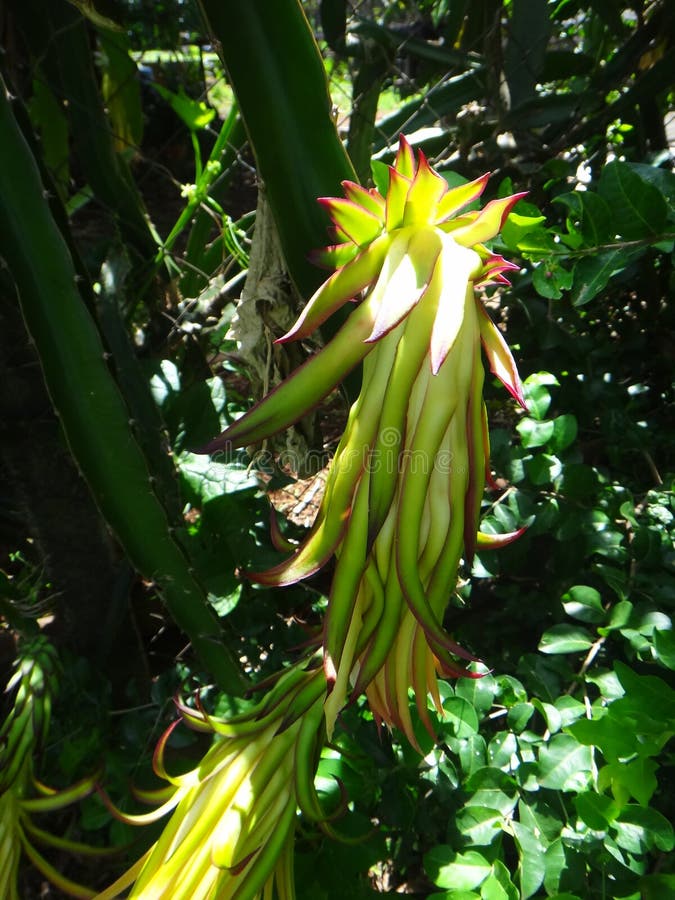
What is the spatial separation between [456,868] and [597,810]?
0.41 ft

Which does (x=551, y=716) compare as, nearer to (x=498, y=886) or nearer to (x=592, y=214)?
(x=498, y=886)

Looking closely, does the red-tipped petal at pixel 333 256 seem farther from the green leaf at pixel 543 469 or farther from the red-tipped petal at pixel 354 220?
the green leaf at pixel 543 469

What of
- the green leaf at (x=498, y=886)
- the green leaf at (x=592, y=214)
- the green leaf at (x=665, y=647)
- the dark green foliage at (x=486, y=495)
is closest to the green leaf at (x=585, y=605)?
the dark green foliage at (x=486, y=495)

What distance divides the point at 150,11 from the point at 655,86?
36.7 inches

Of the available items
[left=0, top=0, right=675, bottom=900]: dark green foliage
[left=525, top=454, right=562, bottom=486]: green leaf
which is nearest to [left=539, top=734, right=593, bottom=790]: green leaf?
[left=0, top=0, right=675, bottom=900]: dark green foliage

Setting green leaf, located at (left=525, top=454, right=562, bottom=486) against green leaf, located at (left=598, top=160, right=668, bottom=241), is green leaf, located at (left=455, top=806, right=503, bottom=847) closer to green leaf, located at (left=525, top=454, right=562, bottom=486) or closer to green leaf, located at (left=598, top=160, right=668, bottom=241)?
green leaf, located at (left=525, top=454, right=562, bottom=486)

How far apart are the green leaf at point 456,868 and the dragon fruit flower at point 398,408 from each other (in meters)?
0.23

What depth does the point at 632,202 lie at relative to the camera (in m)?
0.61

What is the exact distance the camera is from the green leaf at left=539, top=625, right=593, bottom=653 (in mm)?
660

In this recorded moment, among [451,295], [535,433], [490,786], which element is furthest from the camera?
[535,433]

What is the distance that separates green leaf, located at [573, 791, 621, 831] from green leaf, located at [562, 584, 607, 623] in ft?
0.59

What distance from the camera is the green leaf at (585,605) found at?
0.67m

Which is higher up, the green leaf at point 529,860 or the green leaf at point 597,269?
the green leaf at point 597,269

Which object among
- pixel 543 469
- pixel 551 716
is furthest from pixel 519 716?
pixel 543 469
